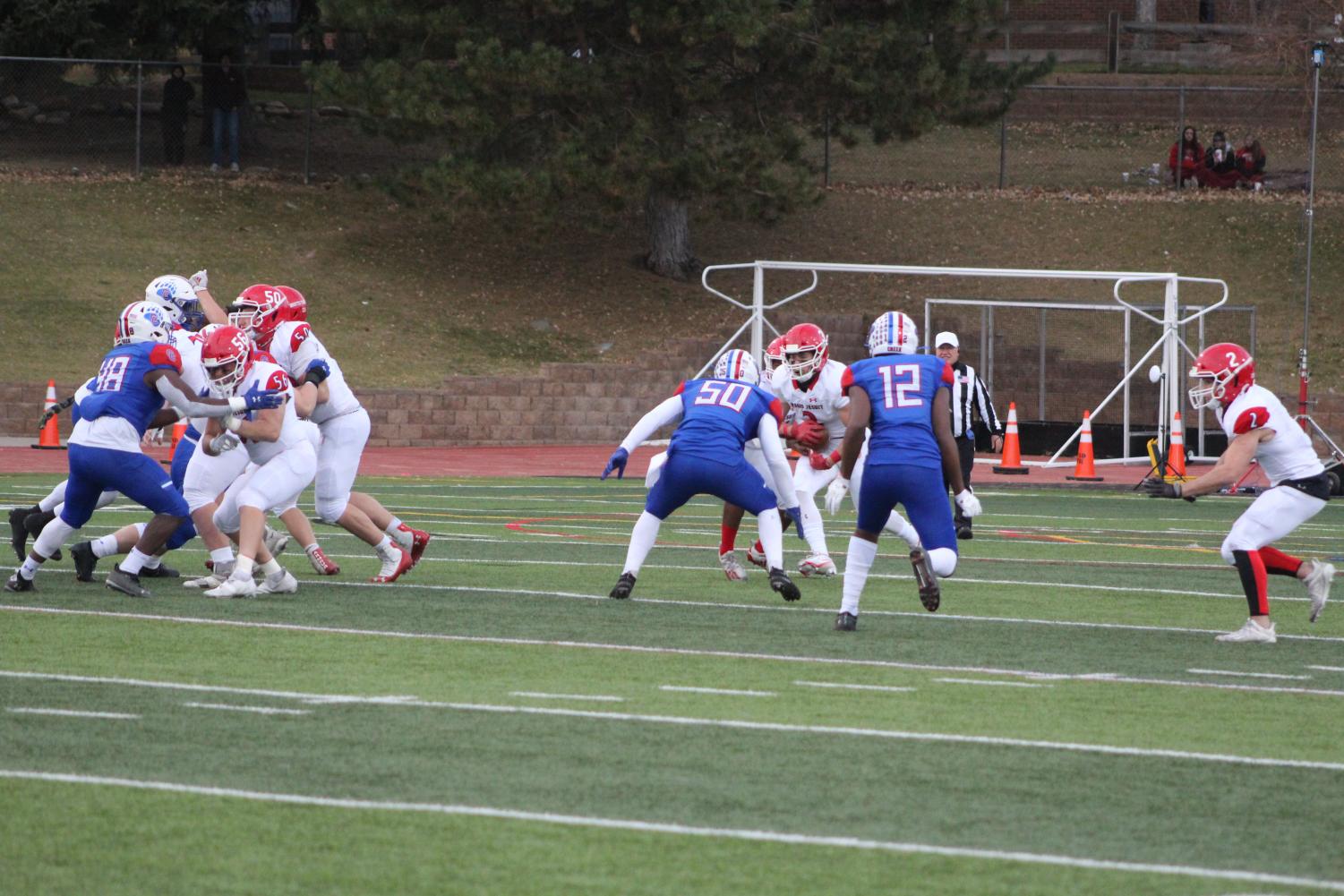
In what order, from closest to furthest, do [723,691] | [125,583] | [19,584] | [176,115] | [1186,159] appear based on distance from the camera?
[723,691]
[125,583]
[19,584]
[176,115]
[1186,159]

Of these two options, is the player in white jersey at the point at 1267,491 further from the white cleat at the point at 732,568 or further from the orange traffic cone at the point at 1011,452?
the orange traffic cone at the point at 1011,452

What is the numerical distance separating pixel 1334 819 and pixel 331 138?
34.7 metres

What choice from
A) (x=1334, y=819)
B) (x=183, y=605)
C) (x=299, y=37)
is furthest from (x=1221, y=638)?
(x=299, y=37)

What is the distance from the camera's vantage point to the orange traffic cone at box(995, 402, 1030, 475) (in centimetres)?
2442

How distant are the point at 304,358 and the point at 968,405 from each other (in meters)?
7.08

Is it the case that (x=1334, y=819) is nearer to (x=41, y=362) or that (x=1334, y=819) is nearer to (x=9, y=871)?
(x=9, y=871)

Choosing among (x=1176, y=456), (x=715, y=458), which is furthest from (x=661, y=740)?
(x=1176, y=456)

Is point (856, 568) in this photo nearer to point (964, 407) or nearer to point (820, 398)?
point (820, 398)

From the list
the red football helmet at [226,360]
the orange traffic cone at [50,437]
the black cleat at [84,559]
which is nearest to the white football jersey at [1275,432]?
the red football helmet at [226,360]

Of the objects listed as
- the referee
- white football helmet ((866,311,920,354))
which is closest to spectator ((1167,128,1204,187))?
the referee

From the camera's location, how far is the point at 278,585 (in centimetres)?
1193

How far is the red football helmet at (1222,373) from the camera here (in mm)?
10672

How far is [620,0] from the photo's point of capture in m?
31.9

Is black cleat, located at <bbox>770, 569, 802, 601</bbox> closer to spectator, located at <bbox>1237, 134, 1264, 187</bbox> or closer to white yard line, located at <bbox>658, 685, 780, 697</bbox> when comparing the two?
white yard line, located at <bbox>658, 685, 780, 697</bbox>
